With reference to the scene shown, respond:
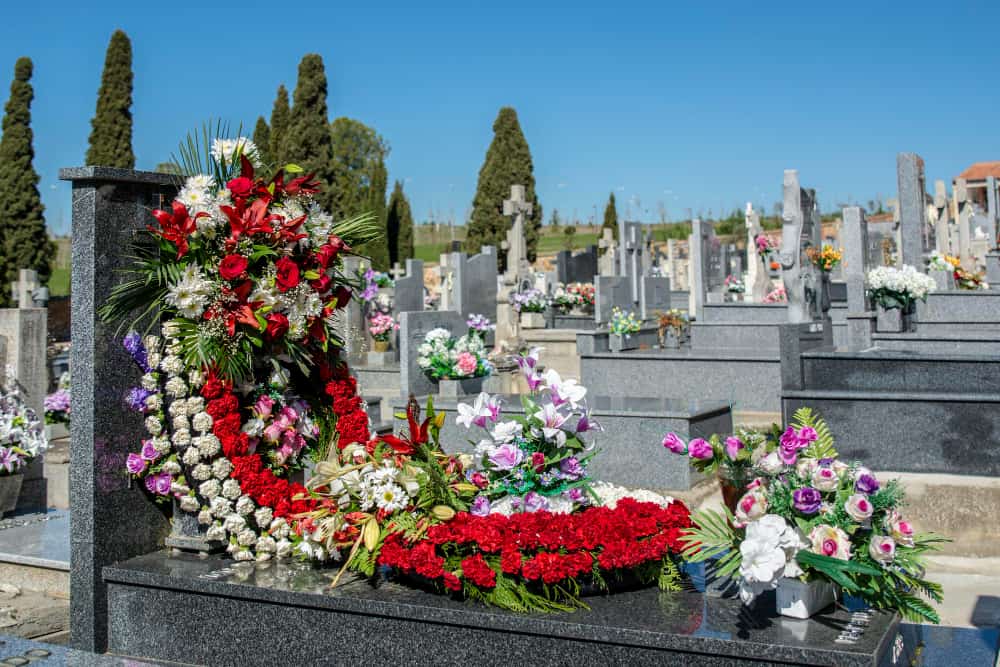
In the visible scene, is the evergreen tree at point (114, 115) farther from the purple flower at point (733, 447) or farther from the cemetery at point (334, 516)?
the purple flower at point (733, 447)

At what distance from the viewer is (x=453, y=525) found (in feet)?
10.6

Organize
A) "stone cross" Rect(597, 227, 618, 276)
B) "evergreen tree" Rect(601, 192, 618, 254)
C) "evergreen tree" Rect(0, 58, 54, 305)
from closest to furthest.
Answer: "stone cross" Rect(597, 227, 618, 276) < "evergreen tree" Rect(0, 58, 54, 305) < "evergreen tree" Rect(601, 192, 618, 254)

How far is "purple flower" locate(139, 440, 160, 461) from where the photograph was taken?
3.80 m

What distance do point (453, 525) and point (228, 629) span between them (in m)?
0.98

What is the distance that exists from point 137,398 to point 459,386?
20.8 feet

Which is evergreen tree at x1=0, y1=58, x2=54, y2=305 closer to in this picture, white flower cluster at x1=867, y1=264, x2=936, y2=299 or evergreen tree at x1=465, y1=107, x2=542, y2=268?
evergreen tree at x1=465, y1=107, x2=542, y2=268

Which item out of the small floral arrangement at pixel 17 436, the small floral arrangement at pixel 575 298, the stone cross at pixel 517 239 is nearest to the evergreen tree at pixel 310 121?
the small floral arrangement at pixel 575 298

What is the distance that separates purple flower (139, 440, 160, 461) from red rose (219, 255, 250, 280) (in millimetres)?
789

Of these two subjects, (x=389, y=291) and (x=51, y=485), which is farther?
(x=389, y=291)

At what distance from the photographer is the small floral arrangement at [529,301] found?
16.5m

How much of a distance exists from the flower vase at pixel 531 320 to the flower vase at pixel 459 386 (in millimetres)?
8209

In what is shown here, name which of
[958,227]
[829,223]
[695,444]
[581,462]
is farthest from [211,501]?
[829,223]

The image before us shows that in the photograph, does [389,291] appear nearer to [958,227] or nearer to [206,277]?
[958,227]

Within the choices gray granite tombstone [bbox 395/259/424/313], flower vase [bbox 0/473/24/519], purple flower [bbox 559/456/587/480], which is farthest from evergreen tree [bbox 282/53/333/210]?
purple flower [bbox 559/456/587/480]
